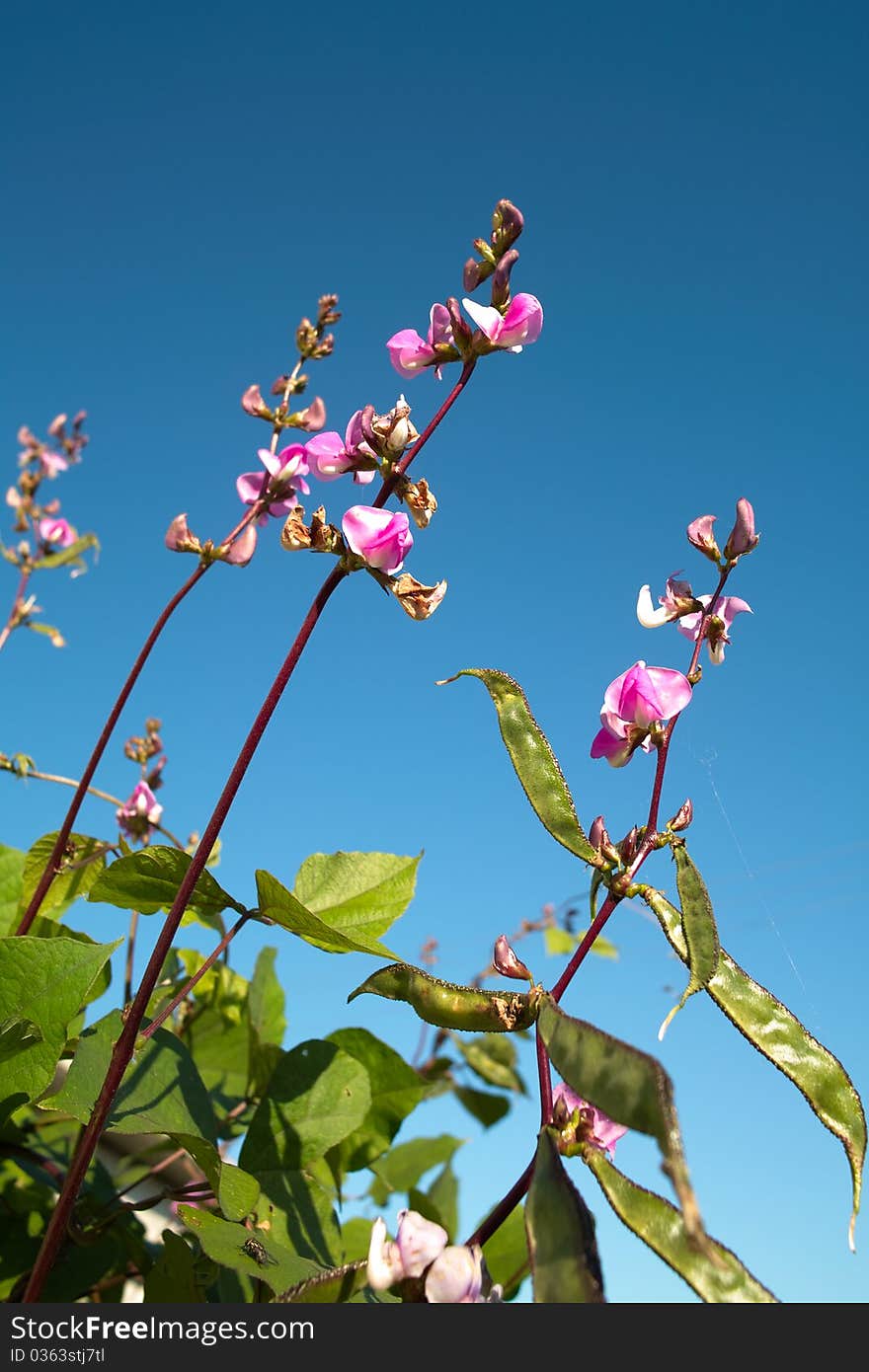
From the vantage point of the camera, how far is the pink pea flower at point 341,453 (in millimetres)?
1165

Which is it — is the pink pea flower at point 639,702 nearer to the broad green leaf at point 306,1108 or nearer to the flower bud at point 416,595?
the flower bud at point 416,595

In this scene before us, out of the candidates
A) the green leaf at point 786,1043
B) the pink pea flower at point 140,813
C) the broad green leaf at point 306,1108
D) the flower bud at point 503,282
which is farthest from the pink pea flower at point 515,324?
the pink pea flower at point 140,813

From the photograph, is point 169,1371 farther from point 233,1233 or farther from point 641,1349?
point 641,1349

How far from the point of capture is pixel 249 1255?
1.00 metres

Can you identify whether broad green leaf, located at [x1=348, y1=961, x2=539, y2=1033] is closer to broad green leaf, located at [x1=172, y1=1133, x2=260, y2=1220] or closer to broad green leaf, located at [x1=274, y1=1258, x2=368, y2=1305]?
broad green leaf, located at [x1=274, y1=1258, x2=368, y2=1305]

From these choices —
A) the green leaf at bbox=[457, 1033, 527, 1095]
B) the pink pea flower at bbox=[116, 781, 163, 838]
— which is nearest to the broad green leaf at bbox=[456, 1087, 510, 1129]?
the green leaf at bbox=[457, 1033, 527, 1095]

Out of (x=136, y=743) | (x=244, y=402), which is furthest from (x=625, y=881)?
(x=136, y=743)

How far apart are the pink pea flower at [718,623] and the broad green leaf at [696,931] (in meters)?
0.30

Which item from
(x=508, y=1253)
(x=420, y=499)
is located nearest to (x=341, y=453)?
(x=420, y=499)

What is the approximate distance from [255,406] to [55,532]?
1.43 meters

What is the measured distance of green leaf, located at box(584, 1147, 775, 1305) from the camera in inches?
27.1

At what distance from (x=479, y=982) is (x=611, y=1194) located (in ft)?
7.73

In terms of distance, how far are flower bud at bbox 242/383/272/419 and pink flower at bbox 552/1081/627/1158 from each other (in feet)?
4.01

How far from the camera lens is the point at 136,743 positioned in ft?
7.05
